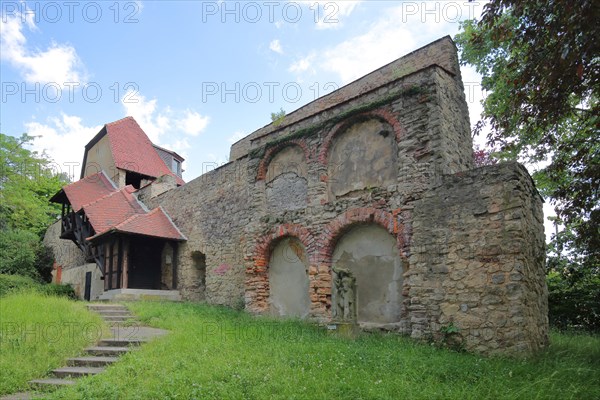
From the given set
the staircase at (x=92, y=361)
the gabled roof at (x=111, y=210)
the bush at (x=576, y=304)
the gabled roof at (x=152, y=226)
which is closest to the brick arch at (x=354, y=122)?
the staircase at (x=92, y=361)

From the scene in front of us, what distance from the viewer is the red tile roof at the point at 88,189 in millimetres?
18938

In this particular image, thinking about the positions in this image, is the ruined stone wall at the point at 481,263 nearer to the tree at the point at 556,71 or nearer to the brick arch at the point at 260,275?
the tree at the point at 556,71

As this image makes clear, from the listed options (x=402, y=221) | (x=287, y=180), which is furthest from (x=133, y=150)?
(x=402, y=221)

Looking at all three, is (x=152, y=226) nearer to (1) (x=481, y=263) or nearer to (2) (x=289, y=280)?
(2) (x=289, y=280)

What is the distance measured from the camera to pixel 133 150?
74.1ft

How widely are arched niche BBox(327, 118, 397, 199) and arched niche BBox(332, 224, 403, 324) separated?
1.02m

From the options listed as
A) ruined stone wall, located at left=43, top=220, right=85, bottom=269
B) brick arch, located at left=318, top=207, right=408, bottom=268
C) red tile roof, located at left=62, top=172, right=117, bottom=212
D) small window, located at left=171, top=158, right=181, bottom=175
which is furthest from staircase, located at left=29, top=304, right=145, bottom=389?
small window, located at left=171, top=158, right=181, bottom=175

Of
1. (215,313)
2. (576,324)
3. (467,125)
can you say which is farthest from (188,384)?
(576,324)

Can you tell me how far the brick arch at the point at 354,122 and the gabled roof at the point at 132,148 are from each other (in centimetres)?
1313

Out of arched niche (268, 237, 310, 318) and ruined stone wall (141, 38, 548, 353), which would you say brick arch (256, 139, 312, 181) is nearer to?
ruined stone wall (141, 38, 548, 353)

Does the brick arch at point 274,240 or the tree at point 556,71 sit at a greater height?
the tree at point 556,71

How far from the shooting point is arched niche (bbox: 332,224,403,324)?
901 centimetres

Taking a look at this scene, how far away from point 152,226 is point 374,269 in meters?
9.93

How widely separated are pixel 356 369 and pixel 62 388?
4.06m
